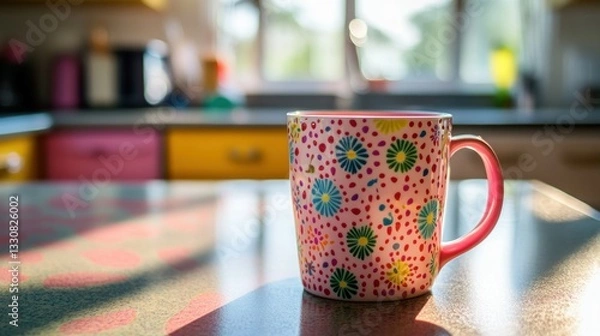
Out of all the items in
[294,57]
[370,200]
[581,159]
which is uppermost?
[294,57]

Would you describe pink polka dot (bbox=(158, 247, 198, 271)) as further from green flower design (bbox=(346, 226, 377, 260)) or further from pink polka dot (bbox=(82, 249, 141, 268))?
green flower design (bbox=(346, 226, 377, 260))

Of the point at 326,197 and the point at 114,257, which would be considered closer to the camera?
the point at 326,197

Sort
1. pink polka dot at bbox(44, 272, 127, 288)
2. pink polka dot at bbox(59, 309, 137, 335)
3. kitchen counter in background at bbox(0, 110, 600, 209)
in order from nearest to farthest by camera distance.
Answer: pink polka dot at bbox(59, 309, 137, 335)
pink polka dot at bbox(44, 272, 127, 288)
kitchen counter in background at bbox(0, 110, 600, 209)

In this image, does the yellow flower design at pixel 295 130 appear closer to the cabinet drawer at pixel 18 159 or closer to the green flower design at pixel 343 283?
the green flower design at pixel 343 283

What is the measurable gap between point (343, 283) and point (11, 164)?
1.62 meters

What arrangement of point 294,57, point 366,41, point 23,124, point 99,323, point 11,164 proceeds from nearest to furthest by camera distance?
point 99,323
point 11,164
point 23,124
point 366,41
point 294,57

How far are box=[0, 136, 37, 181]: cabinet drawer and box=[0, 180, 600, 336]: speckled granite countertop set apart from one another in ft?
3.33

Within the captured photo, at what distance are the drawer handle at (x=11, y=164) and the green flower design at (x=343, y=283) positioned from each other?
156cm

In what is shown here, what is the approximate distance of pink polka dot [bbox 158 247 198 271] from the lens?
59 cm

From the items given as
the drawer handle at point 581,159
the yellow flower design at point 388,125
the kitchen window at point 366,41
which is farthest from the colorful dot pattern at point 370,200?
the kitchen window at point 366,41

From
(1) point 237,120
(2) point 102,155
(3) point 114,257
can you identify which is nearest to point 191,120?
(1) point 237,120

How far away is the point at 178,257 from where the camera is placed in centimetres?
62

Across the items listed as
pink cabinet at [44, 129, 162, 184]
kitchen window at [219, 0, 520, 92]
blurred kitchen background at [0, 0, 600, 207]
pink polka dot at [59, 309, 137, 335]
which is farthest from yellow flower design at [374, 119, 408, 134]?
kitchen window at [219, 0, 520, 92]

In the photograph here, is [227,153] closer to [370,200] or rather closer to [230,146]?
[230,146]
